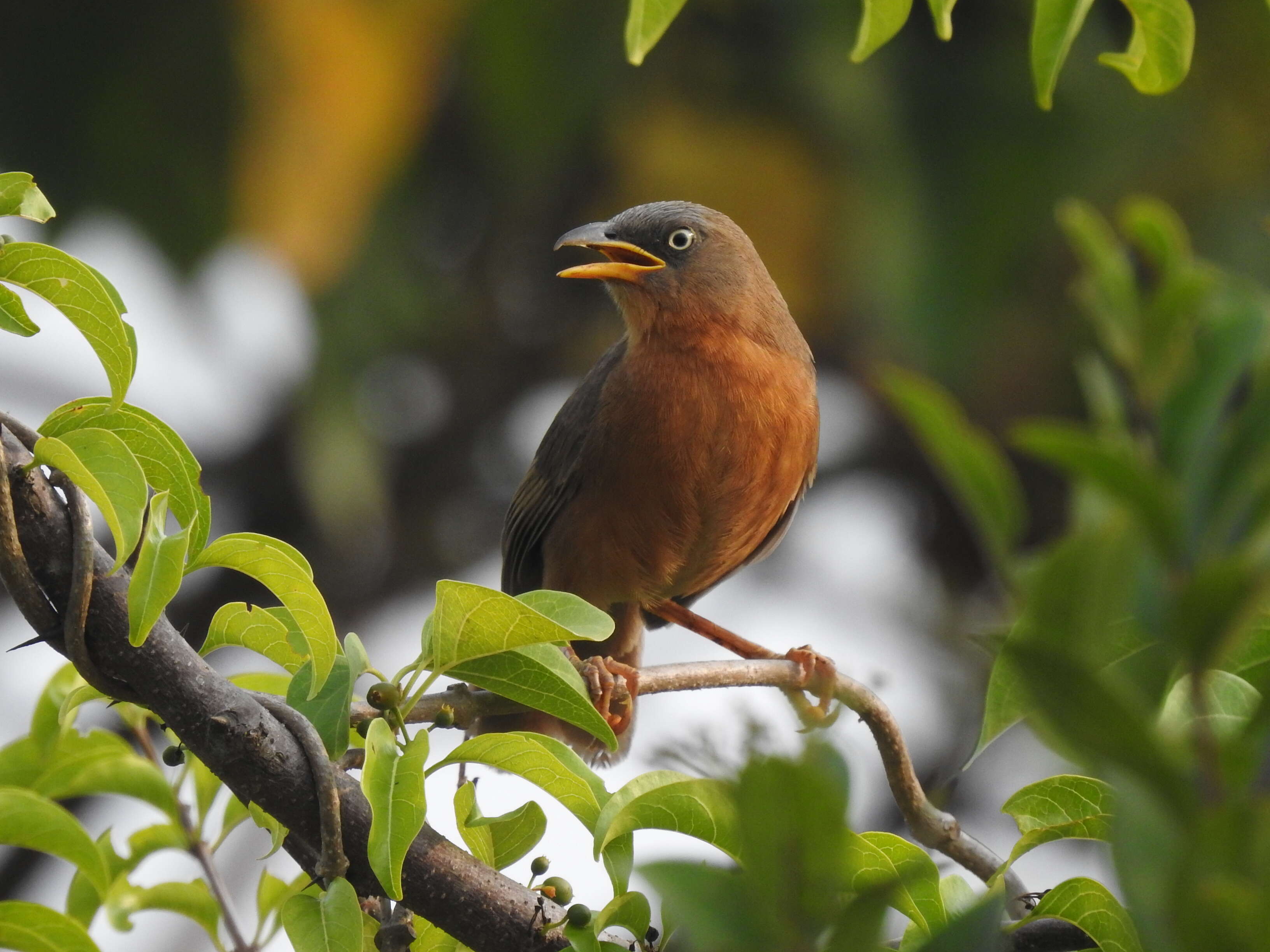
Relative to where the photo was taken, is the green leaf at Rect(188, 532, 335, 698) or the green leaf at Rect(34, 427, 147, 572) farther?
the green leaf at Rect(188, 532, 335, 698)

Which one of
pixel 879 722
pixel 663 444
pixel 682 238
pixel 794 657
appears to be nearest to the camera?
pixel 879 722

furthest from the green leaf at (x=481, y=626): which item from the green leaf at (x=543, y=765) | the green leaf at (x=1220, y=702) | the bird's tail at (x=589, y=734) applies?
the bird's tail at (x=589, y=734)

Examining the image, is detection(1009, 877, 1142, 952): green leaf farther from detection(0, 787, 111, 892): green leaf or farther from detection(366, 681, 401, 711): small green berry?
detection(0, 787, 111, 892): green leaf

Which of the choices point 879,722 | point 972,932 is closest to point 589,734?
point 879,722

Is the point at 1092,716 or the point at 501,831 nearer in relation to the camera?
the point at 1092,716

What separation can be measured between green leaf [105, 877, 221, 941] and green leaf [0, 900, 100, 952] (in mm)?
595

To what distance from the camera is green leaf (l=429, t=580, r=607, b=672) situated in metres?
2.04

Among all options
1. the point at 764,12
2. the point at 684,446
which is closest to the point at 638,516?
the point at 684,446

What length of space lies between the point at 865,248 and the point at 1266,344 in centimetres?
947

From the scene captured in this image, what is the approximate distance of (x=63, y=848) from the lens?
2393 millimetres

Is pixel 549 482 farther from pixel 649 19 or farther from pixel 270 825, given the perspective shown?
pixel 649 19

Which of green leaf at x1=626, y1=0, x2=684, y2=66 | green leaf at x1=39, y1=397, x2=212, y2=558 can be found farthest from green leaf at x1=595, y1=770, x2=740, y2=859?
green leaf at x1=626, y1=0, x2=684, y2=66

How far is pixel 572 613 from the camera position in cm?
211

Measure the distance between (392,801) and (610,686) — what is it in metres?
2.18
